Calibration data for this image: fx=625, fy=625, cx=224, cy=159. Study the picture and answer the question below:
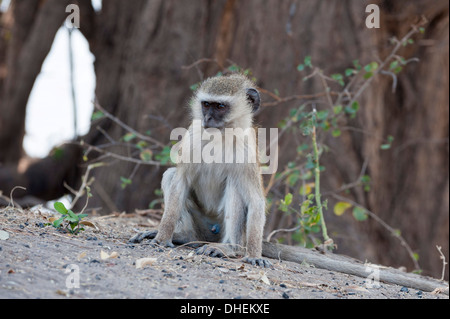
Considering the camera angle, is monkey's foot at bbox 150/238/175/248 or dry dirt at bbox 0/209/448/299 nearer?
dry dirt at bbox 0/209/448/299

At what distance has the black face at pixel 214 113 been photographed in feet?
17.1

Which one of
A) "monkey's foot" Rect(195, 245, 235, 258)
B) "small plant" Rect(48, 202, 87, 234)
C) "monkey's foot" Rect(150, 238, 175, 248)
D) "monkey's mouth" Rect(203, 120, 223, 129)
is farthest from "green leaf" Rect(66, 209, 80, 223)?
"monkey's mouth" Rect(203, 120, 223, 129)

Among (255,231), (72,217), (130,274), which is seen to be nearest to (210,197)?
(255,231)

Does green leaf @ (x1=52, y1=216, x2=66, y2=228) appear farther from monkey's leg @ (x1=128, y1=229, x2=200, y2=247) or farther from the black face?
the black face

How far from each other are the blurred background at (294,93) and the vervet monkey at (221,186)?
7.63 feet

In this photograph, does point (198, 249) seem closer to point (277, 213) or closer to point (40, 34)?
point (277, 213)

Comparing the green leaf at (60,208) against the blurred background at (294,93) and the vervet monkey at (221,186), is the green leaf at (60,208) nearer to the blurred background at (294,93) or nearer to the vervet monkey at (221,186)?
the vervet monkey at (221,186)

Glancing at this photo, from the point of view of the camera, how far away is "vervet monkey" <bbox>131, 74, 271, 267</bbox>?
203 inches

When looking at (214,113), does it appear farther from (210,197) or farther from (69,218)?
(69,218)

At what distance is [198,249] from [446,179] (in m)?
6.11

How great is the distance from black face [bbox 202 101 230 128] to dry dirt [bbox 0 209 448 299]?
3.49ft

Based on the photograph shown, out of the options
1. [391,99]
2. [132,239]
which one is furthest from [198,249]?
[391,99]

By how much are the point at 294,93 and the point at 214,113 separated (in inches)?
145

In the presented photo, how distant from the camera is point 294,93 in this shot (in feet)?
28.8
